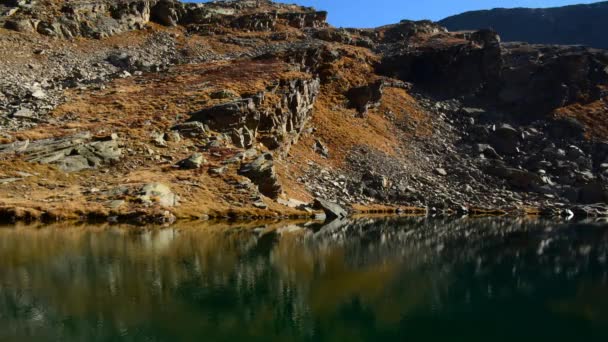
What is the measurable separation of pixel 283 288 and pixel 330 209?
1144 inches

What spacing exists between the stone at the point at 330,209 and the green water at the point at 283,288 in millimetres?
12161

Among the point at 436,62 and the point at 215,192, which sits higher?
the point at 436,62

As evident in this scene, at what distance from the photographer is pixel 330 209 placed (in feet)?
168

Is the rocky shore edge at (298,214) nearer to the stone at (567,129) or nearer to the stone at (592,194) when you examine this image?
the stone at (592,194)

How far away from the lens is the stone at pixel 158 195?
132ft

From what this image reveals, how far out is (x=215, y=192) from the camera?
44.8 metres

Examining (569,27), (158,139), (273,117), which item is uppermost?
(569,27)

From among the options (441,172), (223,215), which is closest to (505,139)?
(441,172)

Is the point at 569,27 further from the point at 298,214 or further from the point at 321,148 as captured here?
the point at 298,214

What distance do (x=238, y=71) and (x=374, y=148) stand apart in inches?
849

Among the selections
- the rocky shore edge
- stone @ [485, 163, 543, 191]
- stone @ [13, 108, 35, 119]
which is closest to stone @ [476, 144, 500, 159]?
stone @ [485, 163, 543, 191]

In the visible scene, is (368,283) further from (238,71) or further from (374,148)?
(238,71)

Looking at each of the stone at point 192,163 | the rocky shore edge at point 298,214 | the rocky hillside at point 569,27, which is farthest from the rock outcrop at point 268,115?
the rocky hillside at point 569,27

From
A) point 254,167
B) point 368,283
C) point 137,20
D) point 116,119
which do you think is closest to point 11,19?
point 137,20
